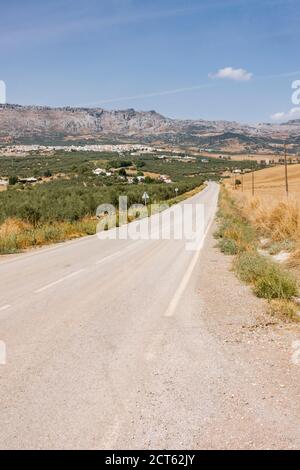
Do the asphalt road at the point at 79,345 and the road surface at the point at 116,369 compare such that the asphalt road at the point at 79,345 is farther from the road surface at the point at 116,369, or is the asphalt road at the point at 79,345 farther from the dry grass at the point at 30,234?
the dry grass at the point at 30,234

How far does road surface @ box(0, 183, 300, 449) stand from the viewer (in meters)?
4.21

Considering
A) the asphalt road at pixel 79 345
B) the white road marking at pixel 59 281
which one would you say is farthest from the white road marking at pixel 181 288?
the white road marking at pixel 59 281

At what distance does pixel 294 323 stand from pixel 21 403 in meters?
4.73

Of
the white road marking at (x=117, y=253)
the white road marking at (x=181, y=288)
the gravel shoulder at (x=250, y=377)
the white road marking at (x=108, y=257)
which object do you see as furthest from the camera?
the white road marking at (x=117, y=253)

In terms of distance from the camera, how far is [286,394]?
5.01 m

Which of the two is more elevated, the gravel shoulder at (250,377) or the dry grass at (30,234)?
the dry grass at (30,234)

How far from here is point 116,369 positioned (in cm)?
579

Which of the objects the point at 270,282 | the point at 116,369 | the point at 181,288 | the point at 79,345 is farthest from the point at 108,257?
the point at 116,369

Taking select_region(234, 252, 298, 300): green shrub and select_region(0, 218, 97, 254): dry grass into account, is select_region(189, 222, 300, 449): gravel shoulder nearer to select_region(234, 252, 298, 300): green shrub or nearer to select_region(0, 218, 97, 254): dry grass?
select_region(234, 252, 298, 300): green shrub

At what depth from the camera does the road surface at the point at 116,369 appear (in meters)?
4.21

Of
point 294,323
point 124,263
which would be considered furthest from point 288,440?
point 124,263

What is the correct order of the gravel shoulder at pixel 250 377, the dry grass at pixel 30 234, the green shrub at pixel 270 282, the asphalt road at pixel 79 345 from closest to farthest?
1. the gravel shoulder at pixel 250 377
2. the asphalt road at pixel 79 345
3. the green shrub at pixel 270 282
4. the dry grass at pixel 30 234

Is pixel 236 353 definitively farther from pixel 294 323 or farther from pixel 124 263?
pixel 124 263
